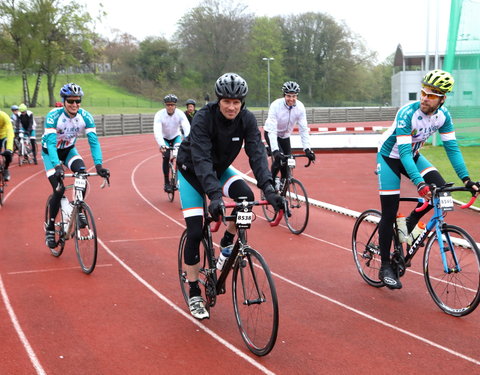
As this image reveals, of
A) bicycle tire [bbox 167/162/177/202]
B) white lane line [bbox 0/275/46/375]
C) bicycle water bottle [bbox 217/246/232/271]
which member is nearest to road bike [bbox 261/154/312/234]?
bicycle tire [bbox 167/162/177/202]

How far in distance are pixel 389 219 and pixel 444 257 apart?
75 centimetres

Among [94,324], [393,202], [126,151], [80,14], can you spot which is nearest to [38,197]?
[94,324]

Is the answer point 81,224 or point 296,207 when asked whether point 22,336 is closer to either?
point 81,224

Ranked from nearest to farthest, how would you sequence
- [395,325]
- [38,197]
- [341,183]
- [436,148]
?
[395,325] < [38,197] < [341,183] < [436,148]

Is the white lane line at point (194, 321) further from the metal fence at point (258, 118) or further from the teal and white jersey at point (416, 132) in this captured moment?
the metal fence at point (258, 118)

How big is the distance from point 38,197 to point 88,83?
6625cm

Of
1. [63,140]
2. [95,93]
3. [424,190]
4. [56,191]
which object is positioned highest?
[95,93]

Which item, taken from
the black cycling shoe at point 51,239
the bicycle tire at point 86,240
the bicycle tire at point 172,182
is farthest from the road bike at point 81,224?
the bicycle tire at point 172,182

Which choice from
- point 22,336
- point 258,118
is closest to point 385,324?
point 22,336

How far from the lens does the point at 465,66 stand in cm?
1955

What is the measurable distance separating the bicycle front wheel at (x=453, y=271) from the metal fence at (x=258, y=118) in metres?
28.8

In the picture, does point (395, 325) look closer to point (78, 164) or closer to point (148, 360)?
point (148, 360)

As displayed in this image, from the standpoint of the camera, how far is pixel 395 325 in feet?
17.0

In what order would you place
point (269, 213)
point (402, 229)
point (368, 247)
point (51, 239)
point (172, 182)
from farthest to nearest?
point (172, 182), point (269, 213), point (51, 239), point (368, 247), point (402, 229)
